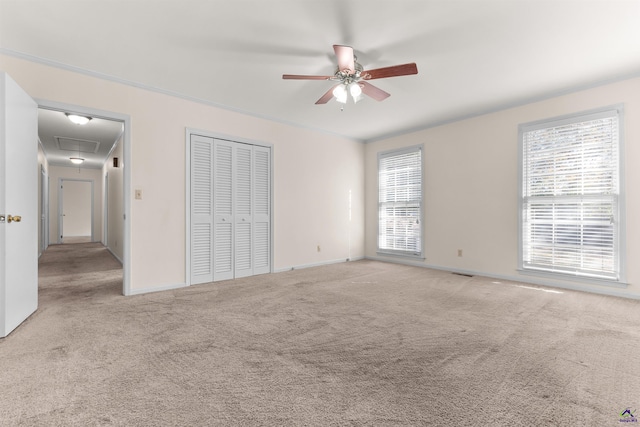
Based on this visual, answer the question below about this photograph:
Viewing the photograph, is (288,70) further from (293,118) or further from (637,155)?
(637,155)

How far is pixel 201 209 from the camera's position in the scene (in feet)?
13.5

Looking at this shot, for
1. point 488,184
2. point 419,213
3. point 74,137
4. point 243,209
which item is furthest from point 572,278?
point 74,137

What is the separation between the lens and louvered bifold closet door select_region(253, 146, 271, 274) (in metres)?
4.66

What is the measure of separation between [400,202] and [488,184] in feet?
5.23

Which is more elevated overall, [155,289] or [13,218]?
[13,218]

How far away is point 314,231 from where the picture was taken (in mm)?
5461

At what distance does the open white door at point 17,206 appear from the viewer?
2.30 metres

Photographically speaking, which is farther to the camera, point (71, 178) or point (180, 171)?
point (71, 178)

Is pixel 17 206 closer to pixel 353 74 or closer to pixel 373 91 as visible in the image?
pixel 353 74

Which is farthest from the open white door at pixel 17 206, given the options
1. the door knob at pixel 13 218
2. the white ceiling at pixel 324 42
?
the white ceiling at pixel 324 42

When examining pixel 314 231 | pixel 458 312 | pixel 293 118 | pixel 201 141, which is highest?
pixel 293 118

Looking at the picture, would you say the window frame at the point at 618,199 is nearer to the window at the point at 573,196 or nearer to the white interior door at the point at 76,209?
the window at the point at 573,196

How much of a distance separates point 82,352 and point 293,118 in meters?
3.98

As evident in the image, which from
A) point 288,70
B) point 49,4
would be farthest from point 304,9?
point 49,4
